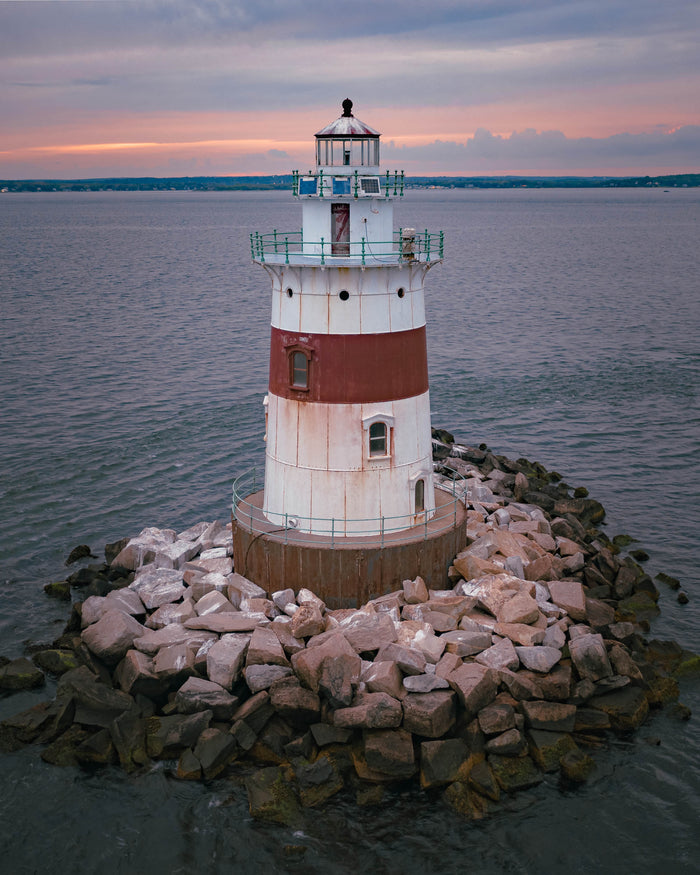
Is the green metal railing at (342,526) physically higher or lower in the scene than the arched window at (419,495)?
lower

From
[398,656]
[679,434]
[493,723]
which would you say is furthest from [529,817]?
[679,434]

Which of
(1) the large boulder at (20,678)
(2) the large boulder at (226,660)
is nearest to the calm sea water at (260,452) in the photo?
(1) the large boulder at (20,678)

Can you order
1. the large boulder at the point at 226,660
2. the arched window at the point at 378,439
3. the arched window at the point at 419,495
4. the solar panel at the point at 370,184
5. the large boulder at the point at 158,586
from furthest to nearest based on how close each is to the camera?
the arched window at the point at 419,495, the large boulder at the point at 158,586, the arched window at the point at 378,439, the solar panel at the point at 370,184, the large boulder at the point at 226,660

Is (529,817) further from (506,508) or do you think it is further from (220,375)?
(220,375)

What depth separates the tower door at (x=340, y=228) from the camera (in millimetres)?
18438

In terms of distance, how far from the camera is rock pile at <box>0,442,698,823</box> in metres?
16.0

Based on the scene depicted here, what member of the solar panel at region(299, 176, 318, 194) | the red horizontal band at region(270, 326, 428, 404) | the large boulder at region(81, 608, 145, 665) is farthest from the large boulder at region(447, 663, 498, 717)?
the solar panel at region(299, 176, 318, 194)

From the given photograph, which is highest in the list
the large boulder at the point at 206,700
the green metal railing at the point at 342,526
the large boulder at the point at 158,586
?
the green metal railing at the point at 342,526

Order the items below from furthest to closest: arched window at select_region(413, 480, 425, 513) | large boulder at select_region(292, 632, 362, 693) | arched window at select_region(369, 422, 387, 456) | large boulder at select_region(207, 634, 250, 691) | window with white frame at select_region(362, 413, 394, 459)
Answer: arched window at select_region(413, 480, 425, 513)
arched window at select_region(369, 422, 387, 456)
window with white frame at select_region(362, 413, 394, 459)
large boulder at select_region(207, 634, 250, 691)
large boulder at select_region(292, 632, 362, 693)

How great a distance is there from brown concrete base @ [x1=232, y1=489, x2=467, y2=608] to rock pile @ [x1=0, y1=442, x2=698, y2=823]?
310 millimetres

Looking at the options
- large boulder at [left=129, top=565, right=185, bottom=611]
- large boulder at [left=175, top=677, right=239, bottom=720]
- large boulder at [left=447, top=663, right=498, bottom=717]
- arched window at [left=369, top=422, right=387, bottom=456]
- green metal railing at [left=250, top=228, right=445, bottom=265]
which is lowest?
large boulder at [left=175, top=677, right=239, bottom=720]

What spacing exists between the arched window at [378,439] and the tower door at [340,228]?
360 cm

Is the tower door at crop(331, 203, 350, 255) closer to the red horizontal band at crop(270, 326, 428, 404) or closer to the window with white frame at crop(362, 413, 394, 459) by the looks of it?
the red horizontal band at crop(270, 326, 428, 404)

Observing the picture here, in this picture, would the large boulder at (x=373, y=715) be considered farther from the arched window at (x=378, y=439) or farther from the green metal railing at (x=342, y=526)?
the arched window at (x=378, y=439)
